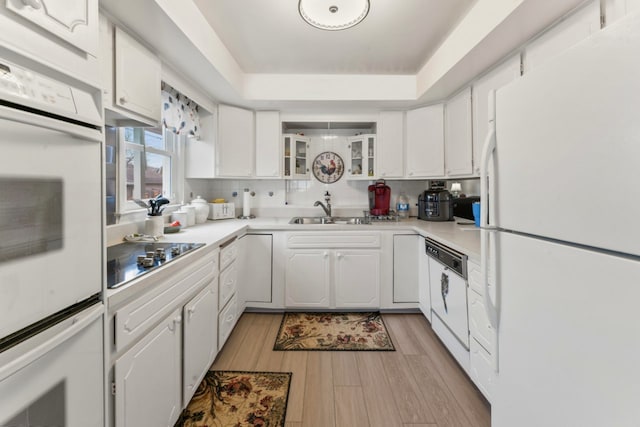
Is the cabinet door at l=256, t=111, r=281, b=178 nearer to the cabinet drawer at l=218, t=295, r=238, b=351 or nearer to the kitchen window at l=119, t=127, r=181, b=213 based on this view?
the kitchen window at l=119, t=127, r=181, b=213

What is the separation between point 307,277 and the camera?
259 cm

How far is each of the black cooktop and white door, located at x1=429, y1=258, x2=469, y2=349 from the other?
166 centimetres

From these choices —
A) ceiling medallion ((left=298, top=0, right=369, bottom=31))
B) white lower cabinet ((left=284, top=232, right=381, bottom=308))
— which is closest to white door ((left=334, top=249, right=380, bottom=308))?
white lower cabinet ((left=284, top=232, right=381, bottom=308))

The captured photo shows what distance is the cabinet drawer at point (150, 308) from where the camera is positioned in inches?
36.3

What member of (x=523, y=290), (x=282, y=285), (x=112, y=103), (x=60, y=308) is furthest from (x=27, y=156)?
Result: (x=282, y=285)

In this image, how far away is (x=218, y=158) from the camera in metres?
2.77

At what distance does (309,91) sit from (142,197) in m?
1.77

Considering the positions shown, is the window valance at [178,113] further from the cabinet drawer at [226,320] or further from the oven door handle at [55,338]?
the oven door handle at [55,338]

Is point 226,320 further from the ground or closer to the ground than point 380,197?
closer to the ground

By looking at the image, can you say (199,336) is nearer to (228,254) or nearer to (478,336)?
(228,254)

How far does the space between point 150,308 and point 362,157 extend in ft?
8.25

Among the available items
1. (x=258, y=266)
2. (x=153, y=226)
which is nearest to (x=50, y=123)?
(x=153, y=226)

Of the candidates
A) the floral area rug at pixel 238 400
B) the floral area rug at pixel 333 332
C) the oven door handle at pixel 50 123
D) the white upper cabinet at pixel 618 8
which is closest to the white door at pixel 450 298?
the floral area rug at pixel 333 332

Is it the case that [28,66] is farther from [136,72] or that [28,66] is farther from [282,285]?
[282,285]
